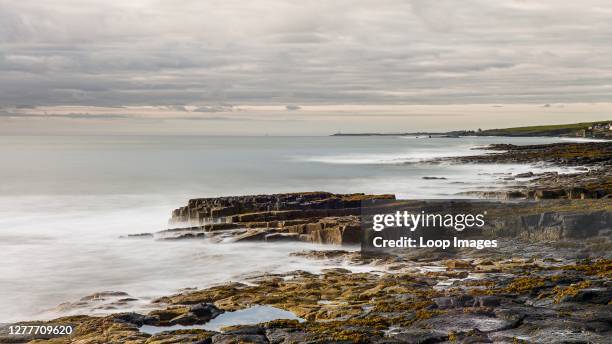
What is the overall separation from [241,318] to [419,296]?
4.06 metres

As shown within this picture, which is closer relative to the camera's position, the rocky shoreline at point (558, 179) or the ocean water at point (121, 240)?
the ocean water at point (121, 240)

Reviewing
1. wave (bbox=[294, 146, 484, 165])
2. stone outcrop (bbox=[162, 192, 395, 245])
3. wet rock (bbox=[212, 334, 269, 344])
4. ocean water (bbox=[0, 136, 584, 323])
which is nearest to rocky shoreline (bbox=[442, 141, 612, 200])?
ocean water (bbox=[0, 136, 584, 323])

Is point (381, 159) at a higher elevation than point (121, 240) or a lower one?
higher

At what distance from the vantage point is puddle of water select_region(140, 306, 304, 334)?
43.4 ft

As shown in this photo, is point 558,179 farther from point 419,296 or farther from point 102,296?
point 102,296

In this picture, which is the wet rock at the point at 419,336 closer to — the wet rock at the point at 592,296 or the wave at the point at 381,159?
the wet rock at the point at 592,296

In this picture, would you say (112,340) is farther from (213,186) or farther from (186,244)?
(213,186)

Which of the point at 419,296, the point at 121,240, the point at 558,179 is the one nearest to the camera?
the point at 419,296

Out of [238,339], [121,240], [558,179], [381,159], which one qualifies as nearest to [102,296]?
[238,339]

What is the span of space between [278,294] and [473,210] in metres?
12.1

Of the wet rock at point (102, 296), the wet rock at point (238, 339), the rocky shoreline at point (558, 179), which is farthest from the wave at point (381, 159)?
the wet rock at point (238, 339)

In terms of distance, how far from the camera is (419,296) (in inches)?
577

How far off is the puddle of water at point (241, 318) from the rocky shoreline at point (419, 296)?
102 millimetres

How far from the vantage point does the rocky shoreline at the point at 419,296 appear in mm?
11828
